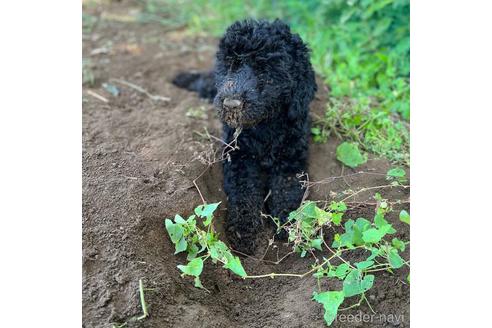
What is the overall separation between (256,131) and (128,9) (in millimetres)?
4163

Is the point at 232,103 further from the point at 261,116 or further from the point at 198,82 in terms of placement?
the point at 198,82

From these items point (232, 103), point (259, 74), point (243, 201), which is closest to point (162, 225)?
point (243, 201)

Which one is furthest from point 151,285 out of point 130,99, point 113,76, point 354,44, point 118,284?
point 354,44

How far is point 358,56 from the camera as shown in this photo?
5.95 m

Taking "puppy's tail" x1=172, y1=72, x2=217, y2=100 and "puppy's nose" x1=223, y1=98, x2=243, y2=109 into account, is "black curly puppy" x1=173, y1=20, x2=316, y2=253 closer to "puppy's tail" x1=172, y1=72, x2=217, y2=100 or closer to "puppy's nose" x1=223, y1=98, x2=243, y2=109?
"puppy's nose" x1=223, y1=98, x2=243, y2=109

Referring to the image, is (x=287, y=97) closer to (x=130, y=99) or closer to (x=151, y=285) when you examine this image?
(x=151, y=285)

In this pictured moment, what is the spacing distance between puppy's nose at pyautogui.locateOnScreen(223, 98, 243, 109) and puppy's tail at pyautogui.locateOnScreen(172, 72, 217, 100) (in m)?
1.50

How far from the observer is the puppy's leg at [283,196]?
3.97m

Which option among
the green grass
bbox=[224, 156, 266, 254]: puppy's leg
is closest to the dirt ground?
bbox=[224, 156, 266, 254]: puppy's leg

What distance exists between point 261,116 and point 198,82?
1.86 metres

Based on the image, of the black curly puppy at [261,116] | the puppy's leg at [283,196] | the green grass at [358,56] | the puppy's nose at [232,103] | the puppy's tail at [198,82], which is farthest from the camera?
the puppy's tail at [198,82]

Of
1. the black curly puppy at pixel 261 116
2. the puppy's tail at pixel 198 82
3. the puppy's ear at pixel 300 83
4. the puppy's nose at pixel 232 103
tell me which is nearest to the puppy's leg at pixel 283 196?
the black curly puppy at pixel 261 116

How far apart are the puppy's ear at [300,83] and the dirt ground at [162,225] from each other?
0.51 meters

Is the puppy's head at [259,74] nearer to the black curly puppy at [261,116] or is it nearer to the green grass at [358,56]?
the black curly puppy at [261,116]
